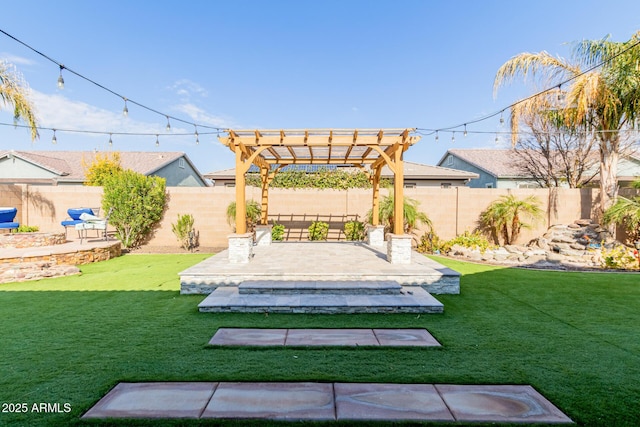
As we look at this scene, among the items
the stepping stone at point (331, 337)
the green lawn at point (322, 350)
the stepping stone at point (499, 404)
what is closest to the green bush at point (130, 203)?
the green lawn at point (322, 350)

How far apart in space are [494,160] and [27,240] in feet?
78.0

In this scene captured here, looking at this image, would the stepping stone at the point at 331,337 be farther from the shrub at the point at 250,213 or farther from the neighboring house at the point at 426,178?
the neighboring house at the point at 426,178

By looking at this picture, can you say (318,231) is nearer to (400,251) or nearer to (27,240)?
(400,251)

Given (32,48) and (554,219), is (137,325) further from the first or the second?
(554,219)

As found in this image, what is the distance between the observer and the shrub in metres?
10.6

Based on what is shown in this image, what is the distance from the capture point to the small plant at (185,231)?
1036 centimetres

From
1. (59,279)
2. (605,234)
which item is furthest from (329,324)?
(605,234)

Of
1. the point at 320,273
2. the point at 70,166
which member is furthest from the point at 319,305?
the point at 70,166

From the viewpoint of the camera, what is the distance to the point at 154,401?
2.36 m

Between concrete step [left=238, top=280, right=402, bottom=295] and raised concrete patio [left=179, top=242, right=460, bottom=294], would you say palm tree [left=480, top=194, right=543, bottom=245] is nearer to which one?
raised concrete patio [left=179, top=242, right=460, bottom=294]

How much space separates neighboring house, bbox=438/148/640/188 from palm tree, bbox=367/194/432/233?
35.5 ft

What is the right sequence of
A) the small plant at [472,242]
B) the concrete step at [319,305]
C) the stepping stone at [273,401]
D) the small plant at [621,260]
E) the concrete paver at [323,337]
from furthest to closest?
the small plant at [472,242], the small plant at [621,260], the concrete step at [319,305], the concrete paver at [323,337], the stepping stone at [273,401]

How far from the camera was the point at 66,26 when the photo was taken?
357 inches

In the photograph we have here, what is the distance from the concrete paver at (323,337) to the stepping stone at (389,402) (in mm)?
877
